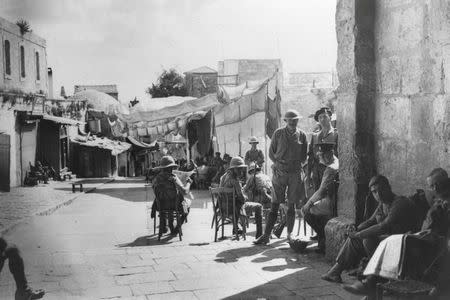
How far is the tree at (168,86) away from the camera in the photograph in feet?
176

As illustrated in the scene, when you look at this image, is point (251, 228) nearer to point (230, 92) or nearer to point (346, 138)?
point (346, 138)

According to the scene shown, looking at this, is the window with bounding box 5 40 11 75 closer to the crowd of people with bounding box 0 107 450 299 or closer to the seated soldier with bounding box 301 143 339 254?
the crowd of people with bounding box 0 107 450 299

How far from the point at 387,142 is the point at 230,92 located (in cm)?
998

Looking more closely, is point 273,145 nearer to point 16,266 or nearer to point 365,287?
point 365,287

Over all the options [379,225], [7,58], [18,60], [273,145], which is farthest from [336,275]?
[18,60]

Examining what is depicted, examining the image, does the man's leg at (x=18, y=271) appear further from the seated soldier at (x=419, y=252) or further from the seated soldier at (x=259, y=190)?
the seated soldier at (x=259, y=190)

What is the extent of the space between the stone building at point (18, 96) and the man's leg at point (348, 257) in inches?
403

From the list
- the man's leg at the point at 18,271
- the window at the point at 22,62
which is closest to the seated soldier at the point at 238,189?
the man's leg at the point at 18,271

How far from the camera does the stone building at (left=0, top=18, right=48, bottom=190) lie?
14.6 meters

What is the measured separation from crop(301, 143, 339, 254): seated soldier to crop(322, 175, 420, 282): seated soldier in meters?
1.39

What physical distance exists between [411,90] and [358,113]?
0.69 m

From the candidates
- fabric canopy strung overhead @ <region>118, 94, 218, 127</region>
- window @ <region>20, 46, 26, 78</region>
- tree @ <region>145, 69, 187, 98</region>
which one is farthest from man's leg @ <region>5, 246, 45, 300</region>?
tree @ <region>145, 69, 187, 98</region>

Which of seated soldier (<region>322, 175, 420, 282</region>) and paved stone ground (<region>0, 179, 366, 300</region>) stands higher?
seated soldier (<region>322, 175, 420, 282</region>)

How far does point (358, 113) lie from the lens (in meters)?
5.83
